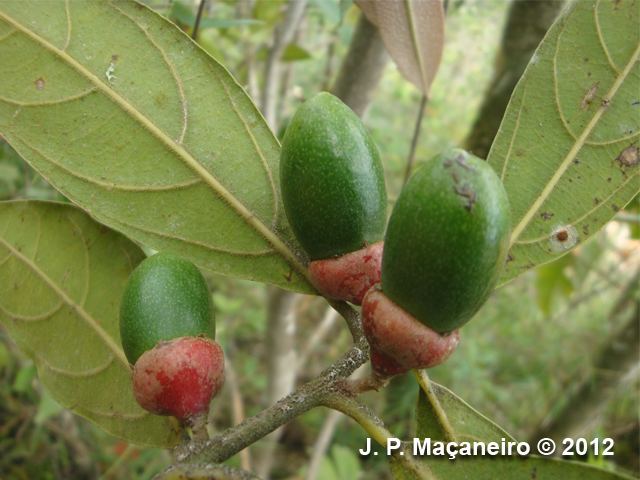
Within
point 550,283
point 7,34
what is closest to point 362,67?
point 7,34

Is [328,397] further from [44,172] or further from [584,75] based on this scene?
[584,75]

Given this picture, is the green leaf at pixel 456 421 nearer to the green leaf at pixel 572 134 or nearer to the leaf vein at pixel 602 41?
the green leaf at pixel 572 134

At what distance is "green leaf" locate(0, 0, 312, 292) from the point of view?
88cm

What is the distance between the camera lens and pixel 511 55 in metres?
1.81

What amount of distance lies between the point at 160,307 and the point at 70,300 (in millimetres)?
308

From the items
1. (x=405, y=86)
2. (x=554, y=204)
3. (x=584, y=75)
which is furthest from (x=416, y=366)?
(x=405, y=86)

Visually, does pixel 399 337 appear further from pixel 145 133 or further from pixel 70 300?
pixel 70 300

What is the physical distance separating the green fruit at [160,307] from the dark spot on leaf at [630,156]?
66cm

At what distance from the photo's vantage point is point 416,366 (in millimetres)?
748

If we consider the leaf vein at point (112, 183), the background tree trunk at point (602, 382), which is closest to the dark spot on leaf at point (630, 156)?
the leaf vein at point (112, 183)

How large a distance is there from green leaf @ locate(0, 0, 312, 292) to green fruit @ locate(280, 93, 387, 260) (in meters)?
0.13

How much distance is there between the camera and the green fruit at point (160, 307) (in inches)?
32.7

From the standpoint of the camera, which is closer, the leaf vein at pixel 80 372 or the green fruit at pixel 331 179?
the green fruit at pixel 331 179

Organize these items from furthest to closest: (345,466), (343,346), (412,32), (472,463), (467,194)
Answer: (343,346) → (345,466) → (412,32) → (472,463) → (467,194)
